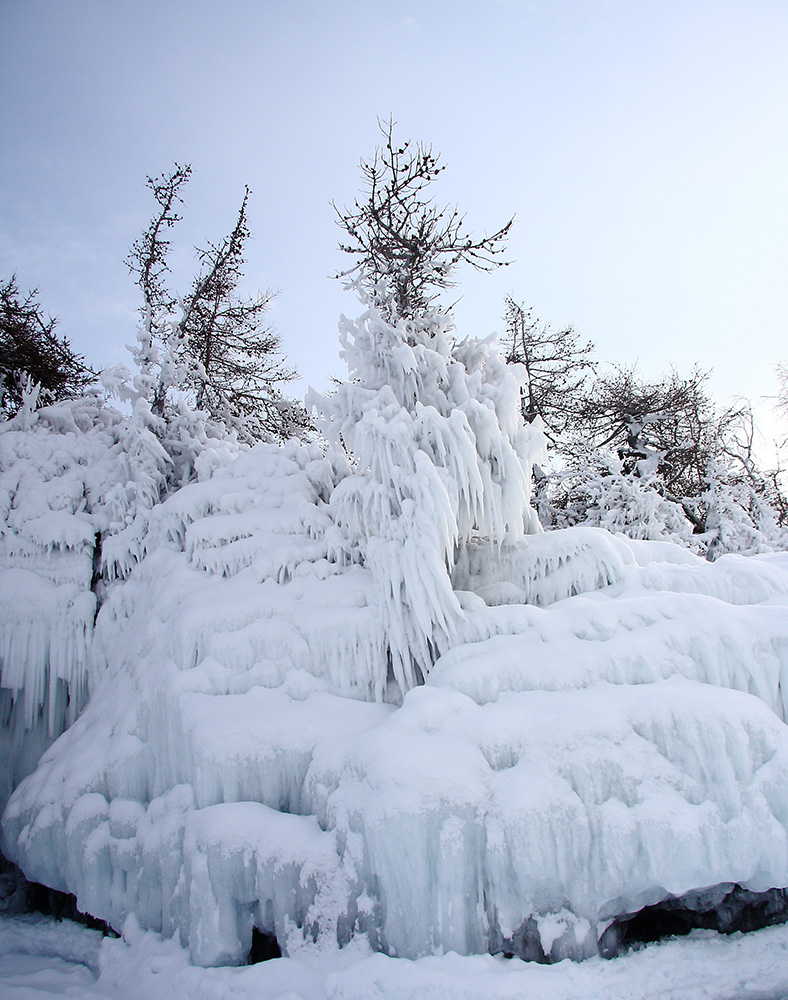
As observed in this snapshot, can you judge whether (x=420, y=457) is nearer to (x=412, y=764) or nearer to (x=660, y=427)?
(x=412, y=764)

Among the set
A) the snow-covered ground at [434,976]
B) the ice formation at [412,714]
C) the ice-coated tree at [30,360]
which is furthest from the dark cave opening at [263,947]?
the ice-coated tree at [30,360]

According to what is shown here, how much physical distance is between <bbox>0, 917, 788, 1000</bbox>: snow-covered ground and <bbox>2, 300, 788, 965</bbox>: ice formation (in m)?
0.15

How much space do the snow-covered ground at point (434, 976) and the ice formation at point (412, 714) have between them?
15cm

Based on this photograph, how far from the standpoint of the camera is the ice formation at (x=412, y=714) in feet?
12.1

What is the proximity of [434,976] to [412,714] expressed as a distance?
1548mm

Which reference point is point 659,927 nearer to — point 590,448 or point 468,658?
point 468,658

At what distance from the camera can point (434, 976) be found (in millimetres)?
3377

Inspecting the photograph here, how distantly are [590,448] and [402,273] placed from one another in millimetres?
7564

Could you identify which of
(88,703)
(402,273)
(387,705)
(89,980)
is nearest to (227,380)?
(402,273)

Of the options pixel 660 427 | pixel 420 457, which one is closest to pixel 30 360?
pixel 420 457

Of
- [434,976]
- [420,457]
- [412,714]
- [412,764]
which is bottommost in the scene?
[434,976]

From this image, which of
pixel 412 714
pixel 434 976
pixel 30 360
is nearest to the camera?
pixel 434 976

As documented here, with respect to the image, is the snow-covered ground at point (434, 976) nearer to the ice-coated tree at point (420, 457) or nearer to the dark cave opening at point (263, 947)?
the dark cave opening at point (263, 947)

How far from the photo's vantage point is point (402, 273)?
748 centimetres
